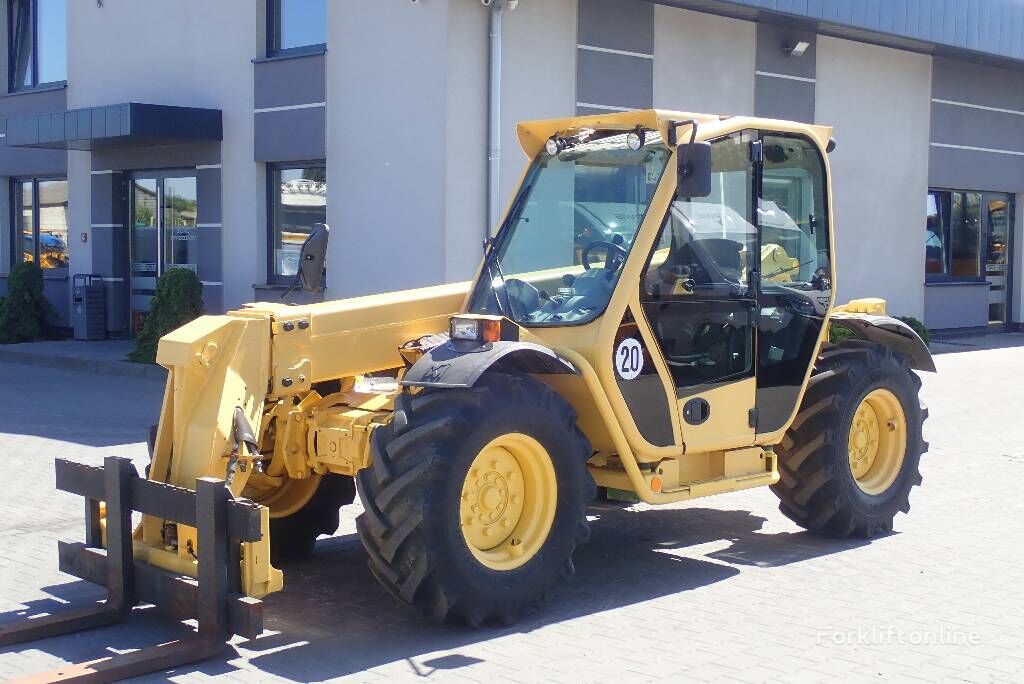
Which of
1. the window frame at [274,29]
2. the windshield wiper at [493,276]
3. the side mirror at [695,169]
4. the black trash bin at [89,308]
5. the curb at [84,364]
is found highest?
the window frame at [274,29]

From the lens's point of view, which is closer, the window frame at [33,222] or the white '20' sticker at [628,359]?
the white '20' sticker at [628,359]

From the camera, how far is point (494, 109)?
14688mm

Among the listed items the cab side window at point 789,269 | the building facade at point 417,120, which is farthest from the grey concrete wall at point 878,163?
the cab side window at point 789,269

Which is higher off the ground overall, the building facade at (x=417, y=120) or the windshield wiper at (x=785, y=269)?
the building facade at (x=417, y=120)

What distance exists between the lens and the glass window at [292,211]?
646 inches

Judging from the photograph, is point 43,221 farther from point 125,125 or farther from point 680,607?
point 680,607

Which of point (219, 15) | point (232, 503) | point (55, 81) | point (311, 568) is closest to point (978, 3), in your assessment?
point (219, 15)

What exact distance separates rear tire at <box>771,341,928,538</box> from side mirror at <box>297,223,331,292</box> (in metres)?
3.11

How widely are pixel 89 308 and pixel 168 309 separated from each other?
3339 millimetres

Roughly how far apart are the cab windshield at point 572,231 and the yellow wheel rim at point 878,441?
2272 millimetres

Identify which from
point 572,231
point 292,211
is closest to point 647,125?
point 572,231

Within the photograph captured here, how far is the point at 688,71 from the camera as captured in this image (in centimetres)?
1717

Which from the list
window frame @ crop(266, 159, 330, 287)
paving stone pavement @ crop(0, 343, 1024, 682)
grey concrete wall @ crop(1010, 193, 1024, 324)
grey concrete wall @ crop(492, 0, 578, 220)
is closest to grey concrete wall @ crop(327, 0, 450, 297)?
grey concrete wall @ crop(492, 0, 578, 220)

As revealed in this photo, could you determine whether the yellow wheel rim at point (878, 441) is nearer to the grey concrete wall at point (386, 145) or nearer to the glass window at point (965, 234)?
the grey concrete wall at point (386, 145)
